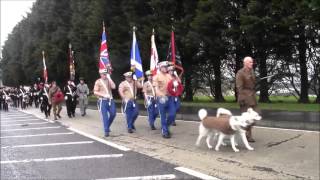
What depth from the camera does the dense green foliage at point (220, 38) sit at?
19.1 metres

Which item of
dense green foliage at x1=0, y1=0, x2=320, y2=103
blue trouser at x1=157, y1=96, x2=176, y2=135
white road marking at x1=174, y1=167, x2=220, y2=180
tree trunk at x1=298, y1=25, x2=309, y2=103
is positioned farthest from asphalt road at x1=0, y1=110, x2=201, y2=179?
tree trunk at x1=298, y1=25, x2=309, y2=103

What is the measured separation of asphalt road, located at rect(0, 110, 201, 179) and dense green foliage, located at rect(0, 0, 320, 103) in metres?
6.95

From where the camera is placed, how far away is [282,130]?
1189 cm

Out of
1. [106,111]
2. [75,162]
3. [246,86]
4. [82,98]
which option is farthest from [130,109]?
[82,98]

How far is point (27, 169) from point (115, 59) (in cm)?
2220

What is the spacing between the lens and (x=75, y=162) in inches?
416

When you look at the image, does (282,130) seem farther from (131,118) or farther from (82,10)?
(82,10)

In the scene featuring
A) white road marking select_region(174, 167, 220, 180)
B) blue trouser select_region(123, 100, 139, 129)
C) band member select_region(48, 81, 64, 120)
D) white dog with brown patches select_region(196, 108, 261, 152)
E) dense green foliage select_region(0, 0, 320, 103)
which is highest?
dense green foliage select_region(0, 0, 320, 103)

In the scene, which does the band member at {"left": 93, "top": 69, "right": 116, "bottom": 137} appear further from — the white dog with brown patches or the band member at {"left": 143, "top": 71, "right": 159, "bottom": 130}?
the white dog with brown patches

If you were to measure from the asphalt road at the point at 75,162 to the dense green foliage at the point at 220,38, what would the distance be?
6946mm

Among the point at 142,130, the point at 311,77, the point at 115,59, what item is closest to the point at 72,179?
the point at 142,130

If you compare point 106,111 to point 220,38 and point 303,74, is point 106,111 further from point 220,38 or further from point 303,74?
point 303,74

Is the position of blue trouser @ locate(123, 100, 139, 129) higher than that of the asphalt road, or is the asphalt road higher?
blue trouser @ locate(123, 100, 139, 129)

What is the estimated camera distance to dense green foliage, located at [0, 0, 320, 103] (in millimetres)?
19141
